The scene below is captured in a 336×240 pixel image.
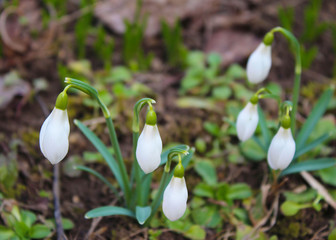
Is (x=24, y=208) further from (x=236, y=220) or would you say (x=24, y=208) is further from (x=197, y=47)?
(x=197, y=47)

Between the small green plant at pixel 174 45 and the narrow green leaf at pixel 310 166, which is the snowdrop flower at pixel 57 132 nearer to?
the narrow green leaf at pixel 310 166

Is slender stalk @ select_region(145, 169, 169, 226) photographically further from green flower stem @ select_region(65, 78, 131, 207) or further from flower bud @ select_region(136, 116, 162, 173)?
flower bud @ select_region(136, 116, 162, 173)

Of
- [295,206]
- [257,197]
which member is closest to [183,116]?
[257,197]

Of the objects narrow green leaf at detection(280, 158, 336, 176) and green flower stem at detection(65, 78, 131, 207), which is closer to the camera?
green flower stem at detection(65, 78, 131, 207)

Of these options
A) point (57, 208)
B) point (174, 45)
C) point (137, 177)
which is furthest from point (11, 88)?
point (137, 177)

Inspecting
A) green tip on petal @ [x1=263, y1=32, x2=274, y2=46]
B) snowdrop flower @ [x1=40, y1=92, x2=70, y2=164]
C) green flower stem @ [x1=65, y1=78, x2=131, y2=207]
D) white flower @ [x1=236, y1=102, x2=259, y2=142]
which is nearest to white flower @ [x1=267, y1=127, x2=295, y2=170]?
white flower @ [x1=236, y1=102, x2=259, y2=142]

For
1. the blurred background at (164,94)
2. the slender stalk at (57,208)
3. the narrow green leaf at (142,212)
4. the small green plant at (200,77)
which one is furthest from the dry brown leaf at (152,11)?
the narrow green leaf at (142,212)

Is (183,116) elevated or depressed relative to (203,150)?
elevated
